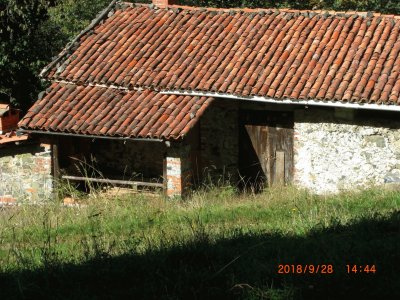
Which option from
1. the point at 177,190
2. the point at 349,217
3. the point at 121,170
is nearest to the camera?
the point at 349,217

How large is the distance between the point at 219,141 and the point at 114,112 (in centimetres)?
226

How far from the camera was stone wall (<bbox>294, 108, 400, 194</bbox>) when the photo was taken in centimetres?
1277

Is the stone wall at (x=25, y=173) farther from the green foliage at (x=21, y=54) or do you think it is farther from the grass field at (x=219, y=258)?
the grass field at (x=219, y=258)

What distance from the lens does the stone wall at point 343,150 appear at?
12766mm

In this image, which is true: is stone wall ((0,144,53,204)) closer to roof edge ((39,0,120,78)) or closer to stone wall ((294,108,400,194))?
roof edge ((39,0,120,78))

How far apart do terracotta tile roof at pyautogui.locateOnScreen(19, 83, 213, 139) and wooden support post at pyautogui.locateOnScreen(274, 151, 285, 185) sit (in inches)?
70.9

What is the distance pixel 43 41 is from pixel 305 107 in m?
12.4

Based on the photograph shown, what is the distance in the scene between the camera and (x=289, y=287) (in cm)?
543

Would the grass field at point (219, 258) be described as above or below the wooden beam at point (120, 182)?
above

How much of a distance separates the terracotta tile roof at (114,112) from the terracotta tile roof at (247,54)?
0.27m

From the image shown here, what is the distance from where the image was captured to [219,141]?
14.5m

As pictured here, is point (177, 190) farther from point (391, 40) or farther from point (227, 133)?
point (391, 40)

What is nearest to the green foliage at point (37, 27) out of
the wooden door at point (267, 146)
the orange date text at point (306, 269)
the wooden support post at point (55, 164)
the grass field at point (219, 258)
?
the wooden support post at point (55, 164)

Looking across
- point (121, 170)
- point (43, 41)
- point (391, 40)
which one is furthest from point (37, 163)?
point (43, 41)
